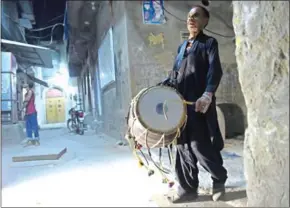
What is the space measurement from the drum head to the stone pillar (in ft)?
0.94

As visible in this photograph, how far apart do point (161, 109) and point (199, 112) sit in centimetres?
18

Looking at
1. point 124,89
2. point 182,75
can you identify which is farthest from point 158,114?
point 124,89

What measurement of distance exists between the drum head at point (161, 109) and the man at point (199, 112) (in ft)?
0.34

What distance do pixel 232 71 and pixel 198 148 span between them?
197 cm

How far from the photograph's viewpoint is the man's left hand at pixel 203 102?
3.60ft

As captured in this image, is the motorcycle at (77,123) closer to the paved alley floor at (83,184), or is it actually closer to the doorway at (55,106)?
the doorway at (55,106)

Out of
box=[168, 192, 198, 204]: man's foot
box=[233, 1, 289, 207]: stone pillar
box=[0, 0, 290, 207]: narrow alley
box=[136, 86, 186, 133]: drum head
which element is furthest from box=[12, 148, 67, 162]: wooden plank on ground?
box=[233, 1, 289, 207]: stone pillar

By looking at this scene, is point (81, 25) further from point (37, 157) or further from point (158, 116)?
point (158, 116)

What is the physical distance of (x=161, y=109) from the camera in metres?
1.08

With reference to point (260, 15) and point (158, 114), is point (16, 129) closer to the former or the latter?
point (158, 114)

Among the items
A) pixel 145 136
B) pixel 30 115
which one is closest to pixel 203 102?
pixel 145 136

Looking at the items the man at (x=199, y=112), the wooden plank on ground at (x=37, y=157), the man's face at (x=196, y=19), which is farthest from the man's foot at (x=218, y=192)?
the wooden plank on ground at (x=37, y=157)

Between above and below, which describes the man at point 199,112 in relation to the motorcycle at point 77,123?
above

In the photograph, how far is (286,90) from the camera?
0.68 meters
